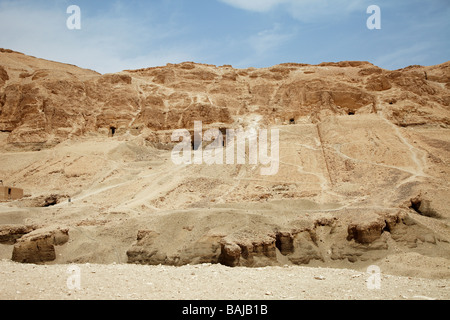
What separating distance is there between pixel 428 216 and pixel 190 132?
85.0 feet

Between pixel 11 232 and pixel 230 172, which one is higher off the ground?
pixel 230 172

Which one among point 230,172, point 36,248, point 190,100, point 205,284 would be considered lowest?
point 36,248

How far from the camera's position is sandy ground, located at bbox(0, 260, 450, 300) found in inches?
319

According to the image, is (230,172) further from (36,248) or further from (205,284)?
(205,284)

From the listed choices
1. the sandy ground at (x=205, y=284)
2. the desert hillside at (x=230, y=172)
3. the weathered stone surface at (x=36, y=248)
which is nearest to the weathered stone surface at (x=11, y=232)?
the desert hillside at (x=230, y=172)

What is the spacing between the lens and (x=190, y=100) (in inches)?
1624

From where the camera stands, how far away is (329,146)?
25266 millimetres

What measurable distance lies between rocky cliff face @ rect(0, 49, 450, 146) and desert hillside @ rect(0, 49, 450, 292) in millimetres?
158

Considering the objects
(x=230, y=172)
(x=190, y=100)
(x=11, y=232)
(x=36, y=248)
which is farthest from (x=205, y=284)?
(x=190, y=100)

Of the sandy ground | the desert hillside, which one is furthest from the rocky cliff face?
the sandy ground

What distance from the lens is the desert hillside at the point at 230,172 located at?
13.4 meters

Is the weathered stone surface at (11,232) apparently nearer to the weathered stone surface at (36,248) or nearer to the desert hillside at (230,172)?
the desert hillside at (230,172)

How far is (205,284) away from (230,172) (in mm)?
14288

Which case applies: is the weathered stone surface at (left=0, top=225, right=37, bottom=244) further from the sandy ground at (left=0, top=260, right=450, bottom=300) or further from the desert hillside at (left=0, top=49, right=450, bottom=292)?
the sandy ground at (left=0, top=260, right=450, bottom=300)
